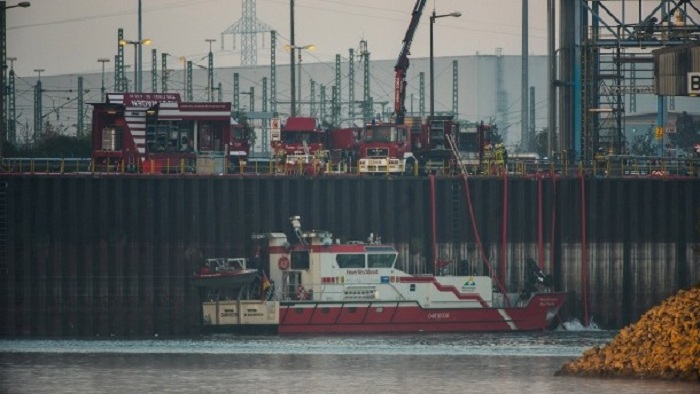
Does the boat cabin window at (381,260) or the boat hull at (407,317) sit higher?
the boat cabin window at (381,260)

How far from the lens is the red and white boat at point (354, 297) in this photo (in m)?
80.6

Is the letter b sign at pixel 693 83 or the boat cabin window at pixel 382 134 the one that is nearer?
the letter b sign at pixel 693 83

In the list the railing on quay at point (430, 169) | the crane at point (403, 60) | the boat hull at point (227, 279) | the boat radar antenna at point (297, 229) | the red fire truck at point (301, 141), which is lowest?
the boat hull at point (227, 279)

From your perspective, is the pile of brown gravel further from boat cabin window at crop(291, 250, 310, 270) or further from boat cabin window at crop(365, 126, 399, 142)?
boat cabin window at crop(365, 126, 399, 142)

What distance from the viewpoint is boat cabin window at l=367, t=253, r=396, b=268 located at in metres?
80.8

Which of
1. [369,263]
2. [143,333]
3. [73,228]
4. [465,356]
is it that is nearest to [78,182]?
[73,228]

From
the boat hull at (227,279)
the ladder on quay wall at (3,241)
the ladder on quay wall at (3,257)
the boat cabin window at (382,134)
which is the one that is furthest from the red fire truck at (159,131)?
the boat hull at (227,279)

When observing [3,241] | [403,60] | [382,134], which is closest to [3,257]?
[3,241]

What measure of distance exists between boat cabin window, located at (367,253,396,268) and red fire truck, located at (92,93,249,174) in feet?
34.0

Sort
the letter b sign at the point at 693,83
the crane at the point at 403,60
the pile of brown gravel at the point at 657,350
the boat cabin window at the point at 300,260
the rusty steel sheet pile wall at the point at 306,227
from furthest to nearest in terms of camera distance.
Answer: the crane at the point at 403,60, the rusty steel sheet pile wall at the point at 306,227, the boat cabin window at the point at 300,260, the letter b sign at the point at 693,83, the pile of brown gravel at the point at 657,350

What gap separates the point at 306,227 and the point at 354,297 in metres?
4.16

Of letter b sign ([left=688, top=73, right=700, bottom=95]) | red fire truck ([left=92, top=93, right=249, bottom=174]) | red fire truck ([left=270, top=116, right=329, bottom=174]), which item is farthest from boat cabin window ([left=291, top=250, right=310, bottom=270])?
letter b sign ([left=688, top=73, right=700, bottom=95])

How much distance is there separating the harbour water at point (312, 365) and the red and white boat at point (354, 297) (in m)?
0.80

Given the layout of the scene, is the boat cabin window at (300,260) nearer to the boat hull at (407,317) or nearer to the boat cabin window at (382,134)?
the boat hull at (407,317)
